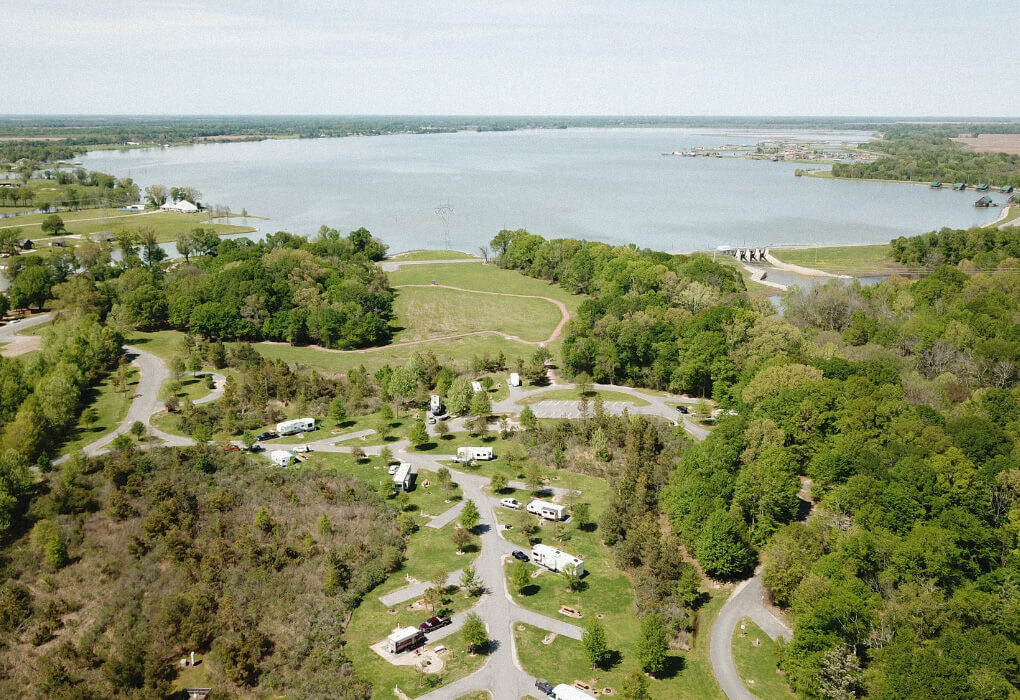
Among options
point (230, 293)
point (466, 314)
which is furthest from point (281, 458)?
point (466, 314)

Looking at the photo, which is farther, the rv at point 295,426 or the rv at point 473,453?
the rv at point 295,426

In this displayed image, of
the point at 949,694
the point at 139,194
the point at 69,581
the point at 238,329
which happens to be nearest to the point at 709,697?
the point at 949,694

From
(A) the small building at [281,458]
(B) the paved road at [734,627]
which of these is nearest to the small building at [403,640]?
(B) the paved road at [734,627]

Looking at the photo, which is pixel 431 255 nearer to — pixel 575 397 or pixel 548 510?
pixel 575 397

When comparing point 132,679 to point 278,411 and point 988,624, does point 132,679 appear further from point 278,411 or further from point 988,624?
point 988,624

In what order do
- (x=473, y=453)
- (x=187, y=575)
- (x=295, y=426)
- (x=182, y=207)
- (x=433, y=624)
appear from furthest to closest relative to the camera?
(x=182, y=207)
(x=295, y=426)
(x=473, y=453)
(x=187, y=575)
(x=433, y=624)

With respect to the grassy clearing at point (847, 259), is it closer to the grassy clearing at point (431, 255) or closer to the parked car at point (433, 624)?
the grassy clearing at point (431, 255)

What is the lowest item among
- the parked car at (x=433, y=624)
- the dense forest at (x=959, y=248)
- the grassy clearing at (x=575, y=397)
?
the parked car at (x=433, y=624)
